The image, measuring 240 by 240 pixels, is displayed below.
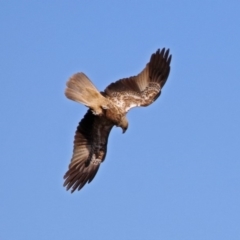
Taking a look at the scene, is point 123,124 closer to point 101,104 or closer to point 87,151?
point 101,104

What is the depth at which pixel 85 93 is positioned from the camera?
10430 mm

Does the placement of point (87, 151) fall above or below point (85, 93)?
below

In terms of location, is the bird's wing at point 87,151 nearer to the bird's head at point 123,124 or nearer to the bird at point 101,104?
the bird at point 101,104

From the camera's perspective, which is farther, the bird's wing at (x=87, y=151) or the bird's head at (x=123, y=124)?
the bird's wing at (x=87, y=151)

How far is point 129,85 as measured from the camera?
11.2m

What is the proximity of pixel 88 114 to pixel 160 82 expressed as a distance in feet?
5.08

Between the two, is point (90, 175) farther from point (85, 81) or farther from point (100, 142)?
point (85, 81)

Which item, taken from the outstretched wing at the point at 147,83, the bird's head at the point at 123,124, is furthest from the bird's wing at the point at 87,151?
the outstretched wing at the point at 147,83

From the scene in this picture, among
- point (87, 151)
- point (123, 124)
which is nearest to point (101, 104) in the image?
point (123, 124)

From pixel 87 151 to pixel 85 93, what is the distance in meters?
1.26

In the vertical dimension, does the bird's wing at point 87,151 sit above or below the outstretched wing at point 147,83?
below

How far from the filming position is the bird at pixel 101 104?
1043cm

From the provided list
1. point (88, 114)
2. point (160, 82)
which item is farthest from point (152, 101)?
point (88, 114)

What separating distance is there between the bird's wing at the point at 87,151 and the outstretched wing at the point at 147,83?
54 cm
